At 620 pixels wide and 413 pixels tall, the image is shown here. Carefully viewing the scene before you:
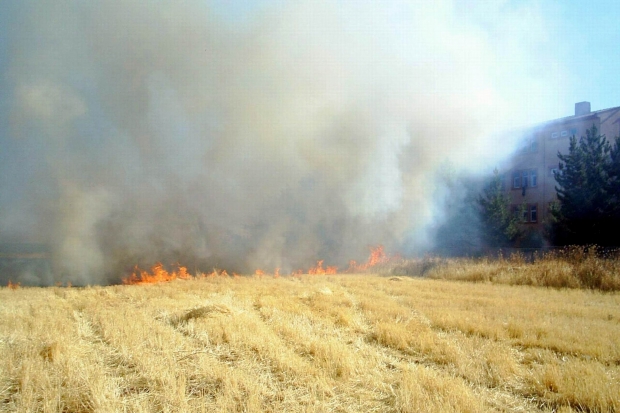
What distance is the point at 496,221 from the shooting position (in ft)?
89.5

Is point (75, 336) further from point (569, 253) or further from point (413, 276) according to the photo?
point (569, 253)

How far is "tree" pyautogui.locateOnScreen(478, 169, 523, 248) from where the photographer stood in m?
27.3

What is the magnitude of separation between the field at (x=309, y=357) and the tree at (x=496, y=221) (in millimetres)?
18761

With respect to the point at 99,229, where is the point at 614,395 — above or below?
below

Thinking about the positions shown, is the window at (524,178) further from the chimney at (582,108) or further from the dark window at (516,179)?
the chimney at (582,108)

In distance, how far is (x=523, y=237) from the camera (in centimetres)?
2944

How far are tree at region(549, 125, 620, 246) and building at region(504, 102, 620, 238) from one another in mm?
Answer: 6252

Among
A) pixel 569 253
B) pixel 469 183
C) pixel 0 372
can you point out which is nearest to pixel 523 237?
pixel 469 183

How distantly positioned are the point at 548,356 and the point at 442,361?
1.46 metres

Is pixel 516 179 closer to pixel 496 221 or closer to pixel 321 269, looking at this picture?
pixel 496 221

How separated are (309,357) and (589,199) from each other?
2411 cm

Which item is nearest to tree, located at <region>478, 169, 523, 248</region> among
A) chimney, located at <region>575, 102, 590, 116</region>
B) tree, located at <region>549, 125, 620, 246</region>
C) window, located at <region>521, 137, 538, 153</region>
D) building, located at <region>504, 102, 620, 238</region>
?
tree, located at <region>549, 125, 620, 246</region>

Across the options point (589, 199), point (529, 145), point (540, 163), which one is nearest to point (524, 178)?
point (540, 163)

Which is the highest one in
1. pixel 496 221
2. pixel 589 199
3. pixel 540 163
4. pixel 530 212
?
pixel 540 163
